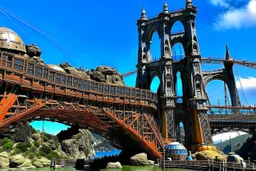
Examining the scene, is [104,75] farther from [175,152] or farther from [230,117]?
[230,117]

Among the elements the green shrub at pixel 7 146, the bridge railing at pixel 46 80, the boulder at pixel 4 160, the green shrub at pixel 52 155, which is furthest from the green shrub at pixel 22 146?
the bridge railing at pixel 46 80

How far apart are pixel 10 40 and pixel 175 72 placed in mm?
44220

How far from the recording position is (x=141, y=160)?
50.6 m

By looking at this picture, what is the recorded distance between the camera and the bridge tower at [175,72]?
58197 millimetres

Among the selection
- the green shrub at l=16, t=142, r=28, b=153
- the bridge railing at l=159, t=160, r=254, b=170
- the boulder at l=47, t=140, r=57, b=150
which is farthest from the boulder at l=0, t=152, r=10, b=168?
the bridge railing at l=159, t=160, r=254, b=170

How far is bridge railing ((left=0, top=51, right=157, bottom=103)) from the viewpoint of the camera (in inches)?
1130

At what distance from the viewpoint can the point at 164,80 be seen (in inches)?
2400

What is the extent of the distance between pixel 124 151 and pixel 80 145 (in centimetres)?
2610

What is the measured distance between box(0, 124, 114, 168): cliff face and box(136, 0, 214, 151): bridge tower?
91.6 feet

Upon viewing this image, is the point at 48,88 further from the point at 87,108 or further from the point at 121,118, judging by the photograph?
the point at 121,118

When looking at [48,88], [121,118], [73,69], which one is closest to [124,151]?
[121,118]

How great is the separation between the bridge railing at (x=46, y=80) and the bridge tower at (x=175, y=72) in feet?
43.2

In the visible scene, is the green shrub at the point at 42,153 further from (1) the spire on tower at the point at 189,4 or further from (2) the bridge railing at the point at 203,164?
(1) the spire on tower at the point at 189,4

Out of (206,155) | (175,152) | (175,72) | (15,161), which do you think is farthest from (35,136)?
(206,155)
